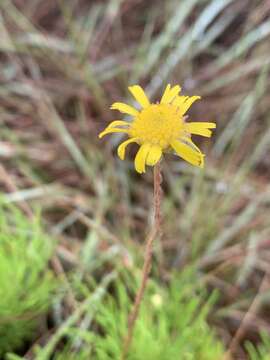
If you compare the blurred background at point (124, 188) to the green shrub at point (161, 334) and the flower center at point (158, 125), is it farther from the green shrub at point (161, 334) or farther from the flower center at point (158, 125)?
the flower center at point (158, 125)

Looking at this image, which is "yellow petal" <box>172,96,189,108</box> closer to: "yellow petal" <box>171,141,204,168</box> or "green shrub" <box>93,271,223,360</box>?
"yellow petal" <box>171,141,204,168</box>

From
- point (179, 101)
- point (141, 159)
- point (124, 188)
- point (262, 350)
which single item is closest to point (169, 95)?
point (179, 101)

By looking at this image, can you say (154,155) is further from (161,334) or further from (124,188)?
(124,188)

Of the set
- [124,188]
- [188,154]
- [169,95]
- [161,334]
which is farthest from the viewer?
[124,188]

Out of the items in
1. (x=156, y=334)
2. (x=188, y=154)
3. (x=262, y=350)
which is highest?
(x=188, y=154)

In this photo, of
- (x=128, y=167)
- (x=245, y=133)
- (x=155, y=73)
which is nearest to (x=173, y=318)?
(x=128, y=167)

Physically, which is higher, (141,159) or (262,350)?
(141,159)
